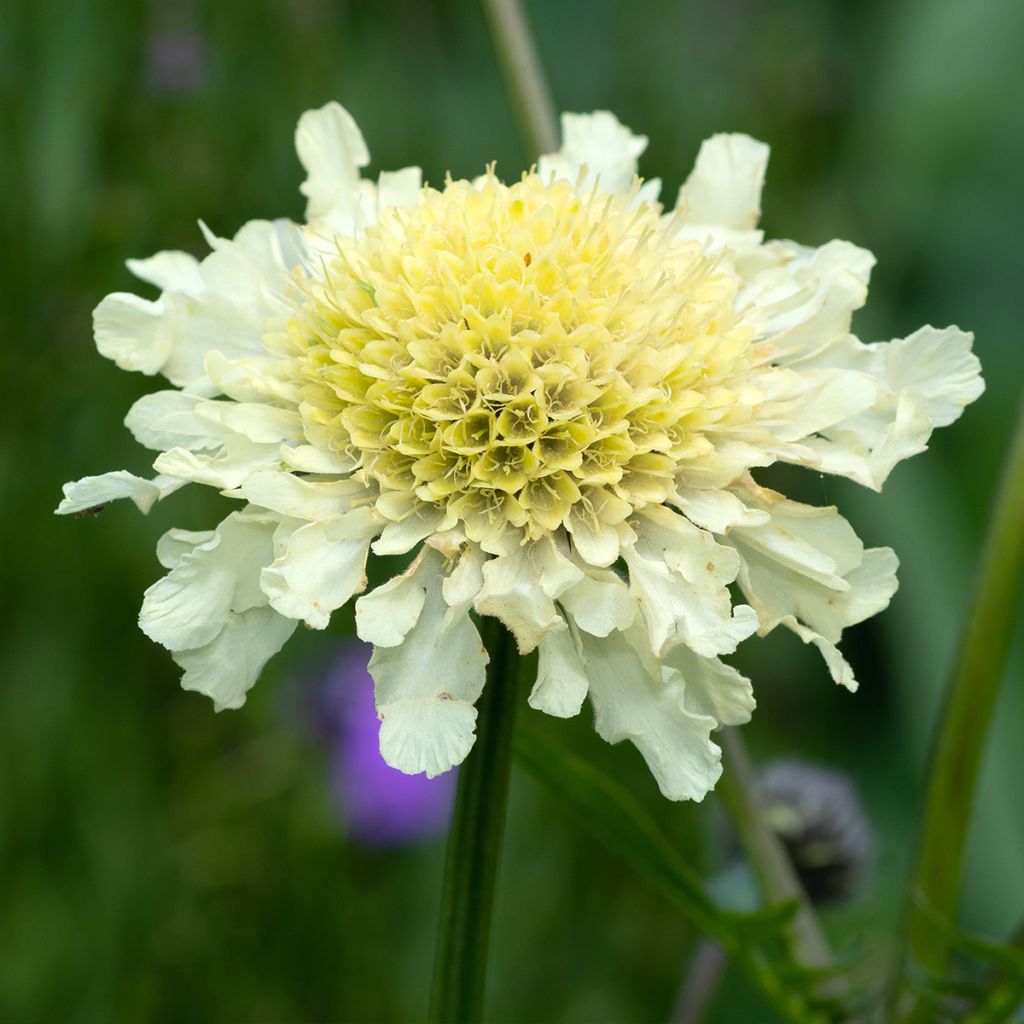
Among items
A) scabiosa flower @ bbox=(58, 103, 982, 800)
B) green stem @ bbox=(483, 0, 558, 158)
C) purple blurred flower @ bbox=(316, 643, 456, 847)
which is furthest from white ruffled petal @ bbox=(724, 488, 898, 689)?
purple blurred flower @ bbox=(316, 643, 456, 847)

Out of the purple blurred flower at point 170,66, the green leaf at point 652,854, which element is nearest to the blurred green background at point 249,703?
the purple blurred flower at point 170,66

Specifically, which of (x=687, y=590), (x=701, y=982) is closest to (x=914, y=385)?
(x=687, y=590)

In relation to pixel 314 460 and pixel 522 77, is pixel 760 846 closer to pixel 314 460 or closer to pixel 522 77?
pixel 314 460

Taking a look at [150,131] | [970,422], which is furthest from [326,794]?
[970,422]

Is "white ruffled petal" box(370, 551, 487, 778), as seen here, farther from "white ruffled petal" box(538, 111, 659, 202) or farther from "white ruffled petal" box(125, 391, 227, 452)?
"white ruffled petal" box(538, 111, 659, 202)

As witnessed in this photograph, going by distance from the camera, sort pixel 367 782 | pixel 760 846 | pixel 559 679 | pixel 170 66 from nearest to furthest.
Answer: pixel 559 679 < pixel 760 846 < pixel 367 782 < pixel 170 66

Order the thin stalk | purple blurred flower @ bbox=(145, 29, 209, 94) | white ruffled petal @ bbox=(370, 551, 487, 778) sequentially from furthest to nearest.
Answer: purple blurred flower @ bbox=(145, 29, 209, 94), the thin stalk, white ruffled petal @ bbox=(370, 551, 487, 778)
